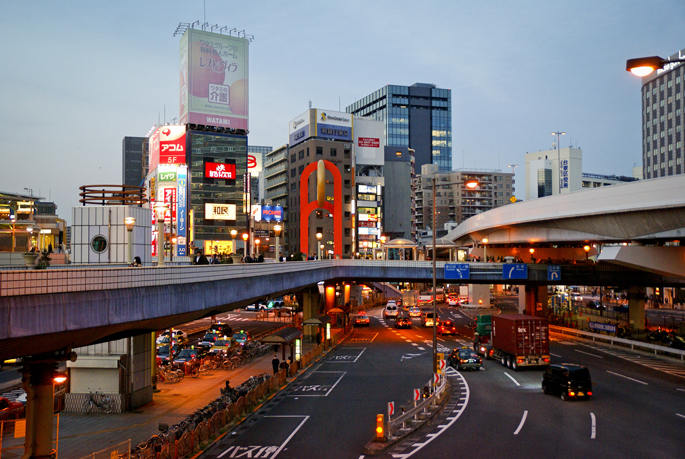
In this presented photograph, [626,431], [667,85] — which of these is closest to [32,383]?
[626,431]

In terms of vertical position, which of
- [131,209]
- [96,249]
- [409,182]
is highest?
[409,182]

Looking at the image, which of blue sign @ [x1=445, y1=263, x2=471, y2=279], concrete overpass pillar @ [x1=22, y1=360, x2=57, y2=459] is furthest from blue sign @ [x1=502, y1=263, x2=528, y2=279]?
Answer: concrete overpass pillar @ [x1=22, y1=360, x2=57, y2=459]

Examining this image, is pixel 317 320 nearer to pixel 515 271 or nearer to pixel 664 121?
pixel 515 271

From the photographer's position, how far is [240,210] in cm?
10962

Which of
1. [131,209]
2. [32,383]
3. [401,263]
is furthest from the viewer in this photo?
[401,263]

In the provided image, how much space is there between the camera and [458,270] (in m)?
54.9

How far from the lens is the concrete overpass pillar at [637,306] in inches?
2217

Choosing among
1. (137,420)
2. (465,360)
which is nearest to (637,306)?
(465,360)

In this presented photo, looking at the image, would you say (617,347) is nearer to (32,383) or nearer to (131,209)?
(131,209)

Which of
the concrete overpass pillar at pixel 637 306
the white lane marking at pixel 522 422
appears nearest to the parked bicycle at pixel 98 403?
the white lane marking at pixel 522 422

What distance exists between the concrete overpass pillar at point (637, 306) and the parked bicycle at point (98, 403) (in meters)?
49.5

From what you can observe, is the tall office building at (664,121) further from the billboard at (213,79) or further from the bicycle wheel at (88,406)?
the bicycle wheel at (88,406)

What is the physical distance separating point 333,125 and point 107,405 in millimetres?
102548

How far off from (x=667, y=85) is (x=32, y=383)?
13058 centimetres
